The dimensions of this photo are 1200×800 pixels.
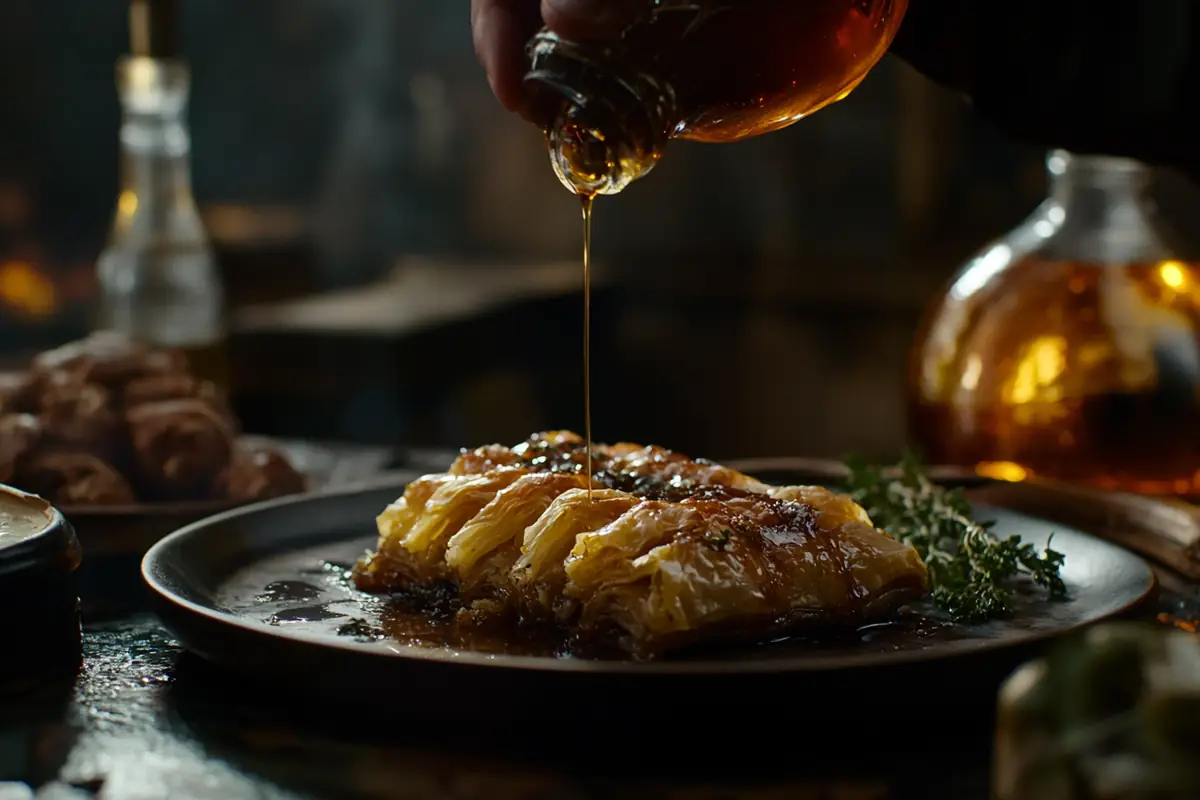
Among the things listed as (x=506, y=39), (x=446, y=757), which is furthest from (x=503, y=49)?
(x=446, y=757)

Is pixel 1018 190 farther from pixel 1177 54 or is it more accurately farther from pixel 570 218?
pixel 1177 54

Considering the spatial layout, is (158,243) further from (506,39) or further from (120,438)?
(506,39)

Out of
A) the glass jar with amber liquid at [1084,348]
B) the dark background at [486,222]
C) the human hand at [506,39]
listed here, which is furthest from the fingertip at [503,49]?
the dark background at [486,222]

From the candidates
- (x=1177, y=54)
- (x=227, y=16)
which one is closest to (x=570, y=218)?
(x=227, y=16)

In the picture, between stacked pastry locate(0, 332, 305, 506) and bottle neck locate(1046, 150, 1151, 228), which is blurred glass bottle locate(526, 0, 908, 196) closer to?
stacked pastry locate(0, 332, 305, 506)

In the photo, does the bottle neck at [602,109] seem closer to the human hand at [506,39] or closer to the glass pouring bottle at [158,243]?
the human hand at [506,39]

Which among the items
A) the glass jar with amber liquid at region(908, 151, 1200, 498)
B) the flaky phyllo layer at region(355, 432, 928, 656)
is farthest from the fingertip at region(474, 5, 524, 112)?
the glass jar with amber liquid at region(908, 151, 1200, 498)

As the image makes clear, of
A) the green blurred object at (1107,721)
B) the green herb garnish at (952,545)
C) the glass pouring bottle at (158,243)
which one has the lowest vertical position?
the green herb garnish at (952,545)
